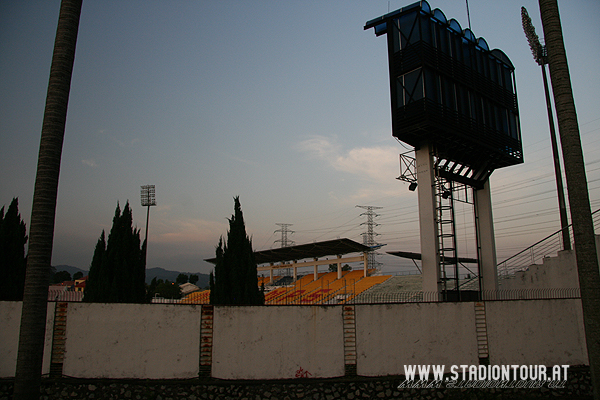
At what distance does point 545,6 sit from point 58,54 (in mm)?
10676

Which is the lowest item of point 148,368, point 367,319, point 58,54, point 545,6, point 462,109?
point 148,368

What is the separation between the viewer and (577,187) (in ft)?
28.2

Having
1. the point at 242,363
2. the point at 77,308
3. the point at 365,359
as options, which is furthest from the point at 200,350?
the point at 365,359

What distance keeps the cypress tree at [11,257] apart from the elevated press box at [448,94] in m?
19.9

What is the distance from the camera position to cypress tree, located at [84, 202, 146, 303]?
2292 centimetres

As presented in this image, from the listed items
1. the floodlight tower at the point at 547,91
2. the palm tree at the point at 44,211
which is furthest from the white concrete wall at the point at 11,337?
the floodlight tower at the point at 547,91

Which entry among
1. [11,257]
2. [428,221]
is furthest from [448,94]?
[11,257]

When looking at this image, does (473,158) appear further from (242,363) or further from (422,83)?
(242,363)

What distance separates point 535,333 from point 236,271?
588 inches

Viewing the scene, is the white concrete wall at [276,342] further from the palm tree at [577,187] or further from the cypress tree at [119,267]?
the cypress tree at [119,267]

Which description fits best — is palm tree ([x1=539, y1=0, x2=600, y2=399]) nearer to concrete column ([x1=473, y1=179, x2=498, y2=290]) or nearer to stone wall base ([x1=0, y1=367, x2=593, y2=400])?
stone wall base ([x1=0, y1=367, x2=593, y2=400])

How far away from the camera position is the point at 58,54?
8.32m

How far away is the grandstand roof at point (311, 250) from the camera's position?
155 ft

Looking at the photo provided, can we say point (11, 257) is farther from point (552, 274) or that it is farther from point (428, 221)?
point (552, 274)
